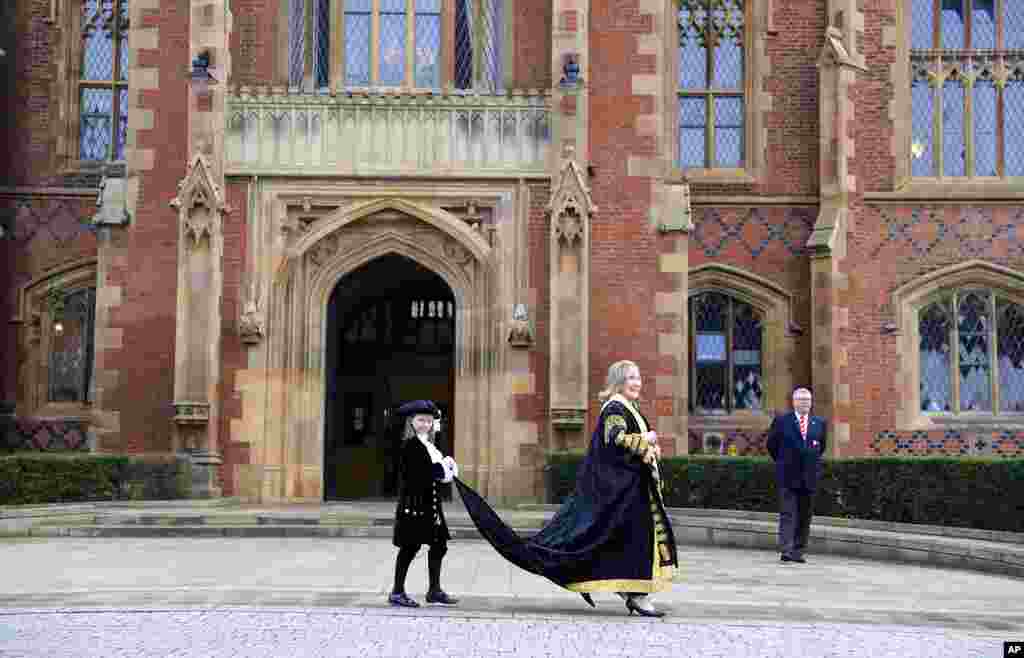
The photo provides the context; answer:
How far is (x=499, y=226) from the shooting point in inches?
800

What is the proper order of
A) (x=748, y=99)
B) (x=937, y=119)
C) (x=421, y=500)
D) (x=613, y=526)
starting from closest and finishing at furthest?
(x=613, y=526) < (x=421, y=500) < (x=937, y=119) < (x=748, y=99)

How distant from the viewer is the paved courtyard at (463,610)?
26.8 ft

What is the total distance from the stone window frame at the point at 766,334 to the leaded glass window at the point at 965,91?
310 centimetres

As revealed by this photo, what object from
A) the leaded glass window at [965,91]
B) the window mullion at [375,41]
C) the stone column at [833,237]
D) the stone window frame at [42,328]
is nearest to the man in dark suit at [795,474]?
the stone column at [833,237]

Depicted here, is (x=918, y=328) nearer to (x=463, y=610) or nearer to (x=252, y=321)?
(x=252, y=321)

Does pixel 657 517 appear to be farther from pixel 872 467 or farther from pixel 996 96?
pixel 996 96

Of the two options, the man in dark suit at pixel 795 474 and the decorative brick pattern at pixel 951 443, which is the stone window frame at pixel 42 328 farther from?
the man in dark suit at pixel 795 474

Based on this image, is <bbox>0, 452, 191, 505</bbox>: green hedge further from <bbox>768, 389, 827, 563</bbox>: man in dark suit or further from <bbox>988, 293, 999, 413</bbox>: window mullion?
<bbox>988, 293, 999, 413</bbox>: window mullion

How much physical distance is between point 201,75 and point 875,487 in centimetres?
1038

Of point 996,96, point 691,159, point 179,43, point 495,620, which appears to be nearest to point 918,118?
point 996,96

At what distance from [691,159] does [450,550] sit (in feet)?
38.9

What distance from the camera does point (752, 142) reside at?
977 inches

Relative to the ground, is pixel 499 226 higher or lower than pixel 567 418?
higher

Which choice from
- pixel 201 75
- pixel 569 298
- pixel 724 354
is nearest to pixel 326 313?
pixel 569 298
